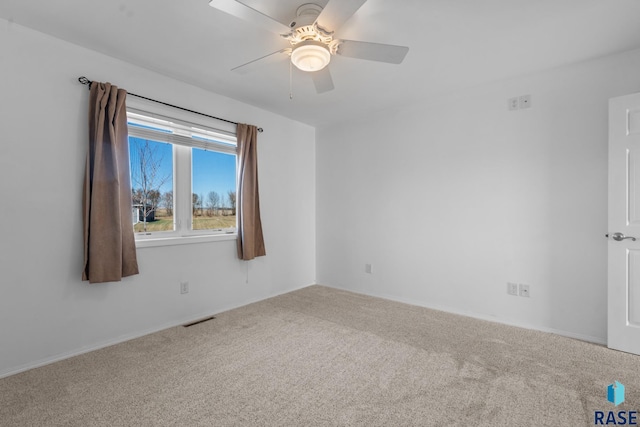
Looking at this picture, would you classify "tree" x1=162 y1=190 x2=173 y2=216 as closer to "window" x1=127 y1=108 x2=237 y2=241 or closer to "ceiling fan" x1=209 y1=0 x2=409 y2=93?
"window" x1=127 y1=108 x2=237 y2=241

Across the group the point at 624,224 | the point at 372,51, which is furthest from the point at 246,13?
the point at 624,224

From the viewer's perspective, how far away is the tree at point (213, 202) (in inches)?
136

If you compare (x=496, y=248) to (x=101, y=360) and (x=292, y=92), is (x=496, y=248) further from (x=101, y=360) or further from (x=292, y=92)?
(x=101, y=360)

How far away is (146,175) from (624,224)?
13.4 ft

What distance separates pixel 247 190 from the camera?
358cm

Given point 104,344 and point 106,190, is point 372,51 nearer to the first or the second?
point 106,190

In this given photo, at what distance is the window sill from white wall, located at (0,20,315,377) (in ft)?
0.17

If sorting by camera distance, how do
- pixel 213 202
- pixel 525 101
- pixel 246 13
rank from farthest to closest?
pixel 213 202
pixel 525 101
pixel 246 13

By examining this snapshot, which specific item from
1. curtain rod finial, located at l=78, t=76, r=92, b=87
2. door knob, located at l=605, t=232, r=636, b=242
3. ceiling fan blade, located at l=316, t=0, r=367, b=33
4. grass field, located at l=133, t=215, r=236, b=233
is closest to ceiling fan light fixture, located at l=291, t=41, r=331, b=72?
ceiling fan blade, located at l=316, t=0, r=367, b=33

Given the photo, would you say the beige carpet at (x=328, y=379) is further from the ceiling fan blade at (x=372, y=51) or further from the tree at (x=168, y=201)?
the ceiling fan blade at (x=372, y=51)

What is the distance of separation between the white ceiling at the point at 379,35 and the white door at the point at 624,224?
598 mm

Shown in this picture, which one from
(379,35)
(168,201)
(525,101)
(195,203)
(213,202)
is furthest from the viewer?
(213,202)

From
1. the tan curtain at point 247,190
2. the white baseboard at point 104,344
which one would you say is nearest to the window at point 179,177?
the tan curtain at point 247,190

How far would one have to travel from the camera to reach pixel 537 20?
6.88 feet
